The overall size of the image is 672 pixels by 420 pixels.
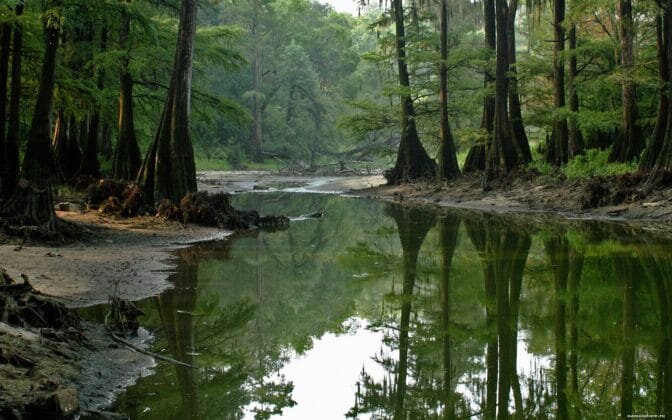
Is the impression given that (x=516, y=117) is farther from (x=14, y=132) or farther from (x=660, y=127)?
(x=14, y=132)

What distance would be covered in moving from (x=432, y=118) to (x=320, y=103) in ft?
110

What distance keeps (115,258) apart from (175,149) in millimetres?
5546

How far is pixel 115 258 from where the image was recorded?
10.1m

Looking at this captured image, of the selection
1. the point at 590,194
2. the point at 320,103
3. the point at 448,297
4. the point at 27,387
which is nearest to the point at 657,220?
the point at 590,194

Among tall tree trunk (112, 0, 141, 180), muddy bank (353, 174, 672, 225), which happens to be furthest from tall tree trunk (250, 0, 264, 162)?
tall tree trunk (112, 0, 141, 180)

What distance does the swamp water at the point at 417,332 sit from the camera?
15.6ft

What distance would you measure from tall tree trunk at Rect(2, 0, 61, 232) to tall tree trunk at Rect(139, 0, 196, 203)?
3.43 m

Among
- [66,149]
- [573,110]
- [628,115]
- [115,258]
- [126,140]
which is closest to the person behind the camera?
[115,258]

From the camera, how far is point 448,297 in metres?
8.05

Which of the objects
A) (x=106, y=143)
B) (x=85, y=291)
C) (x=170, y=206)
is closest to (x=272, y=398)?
(x=85, y=291)

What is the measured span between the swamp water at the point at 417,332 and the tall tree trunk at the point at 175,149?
3569 millimetres

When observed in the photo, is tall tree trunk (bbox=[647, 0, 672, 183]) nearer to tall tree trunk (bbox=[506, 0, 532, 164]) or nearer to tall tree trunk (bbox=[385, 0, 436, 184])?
tall tree trunk (bbox=[506, 0, 532, 164])

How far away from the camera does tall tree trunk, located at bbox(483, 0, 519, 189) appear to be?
75.3 ft

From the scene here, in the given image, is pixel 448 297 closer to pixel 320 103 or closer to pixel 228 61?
pixel 228 61
